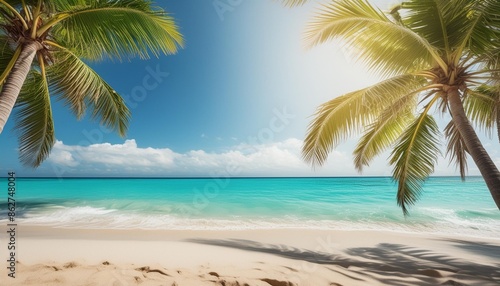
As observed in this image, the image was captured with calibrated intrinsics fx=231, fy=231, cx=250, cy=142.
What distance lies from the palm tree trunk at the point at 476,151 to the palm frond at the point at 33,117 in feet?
25.7

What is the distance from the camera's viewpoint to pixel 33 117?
5328mm

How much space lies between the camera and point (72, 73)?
4.61 metres

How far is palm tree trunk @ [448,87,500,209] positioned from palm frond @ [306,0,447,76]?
0.61 meters

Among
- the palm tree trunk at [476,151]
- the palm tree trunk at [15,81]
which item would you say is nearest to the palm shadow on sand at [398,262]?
the palm tree trunk at [476,151]

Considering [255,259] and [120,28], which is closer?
[120,28]

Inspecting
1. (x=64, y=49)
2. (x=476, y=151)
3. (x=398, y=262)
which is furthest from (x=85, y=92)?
(x=398, y=262)

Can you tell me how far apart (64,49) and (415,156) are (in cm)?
739

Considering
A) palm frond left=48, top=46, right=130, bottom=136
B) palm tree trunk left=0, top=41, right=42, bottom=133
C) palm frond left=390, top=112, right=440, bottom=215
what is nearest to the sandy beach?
palm frond left=390, top=112, right=440, bottom=215

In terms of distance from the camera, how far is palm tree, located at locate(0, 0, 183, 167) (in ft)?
10.7

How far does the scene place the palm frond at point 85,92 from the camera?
4.63m

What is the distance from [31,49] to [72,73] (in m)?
1.43

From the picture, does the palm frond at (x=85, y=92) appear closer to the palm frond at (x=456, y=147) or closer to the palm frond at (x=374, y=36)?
the palm frond at (x=374, y=36)

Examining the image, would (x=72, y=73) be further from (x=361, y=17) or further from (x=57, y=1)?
(x=361, y=17)

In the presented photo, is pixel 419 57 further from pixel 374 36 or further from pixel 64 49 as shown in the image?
pixel 64 49
